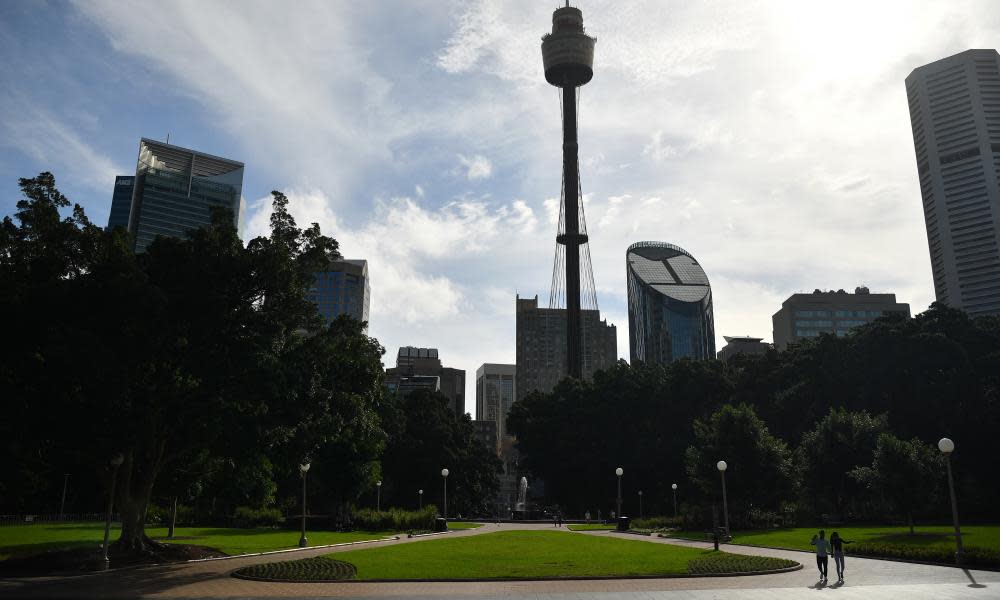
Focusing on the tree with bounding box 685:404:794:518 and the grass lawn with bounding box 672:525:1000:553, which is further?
the tree with bounding box 685:404:794:518

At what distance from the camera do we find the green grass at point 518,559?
22453mm

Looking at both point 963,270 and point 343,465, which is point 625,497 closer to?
point 343,465

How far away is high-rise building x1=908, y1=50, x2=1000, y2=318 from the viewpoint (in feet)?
513

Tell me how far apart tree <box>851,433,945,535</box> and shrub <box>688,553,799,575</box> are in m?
16.7

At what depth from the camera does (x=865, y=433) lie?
48.9m

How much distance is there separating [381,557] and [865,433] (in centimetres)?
3702

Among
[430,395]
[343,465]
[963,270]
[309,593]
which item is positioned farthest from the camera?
[963,270]

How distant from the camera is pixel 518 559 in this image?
26.8 metres

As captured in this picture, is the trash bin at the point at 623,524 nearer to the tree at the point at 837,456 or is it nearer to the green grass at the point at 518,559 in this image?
the tree at the point at 837,456

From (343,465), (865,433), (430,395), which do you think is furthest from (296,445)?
(430,395)

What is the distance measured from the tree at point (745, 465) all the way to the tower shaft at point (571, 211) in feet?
221

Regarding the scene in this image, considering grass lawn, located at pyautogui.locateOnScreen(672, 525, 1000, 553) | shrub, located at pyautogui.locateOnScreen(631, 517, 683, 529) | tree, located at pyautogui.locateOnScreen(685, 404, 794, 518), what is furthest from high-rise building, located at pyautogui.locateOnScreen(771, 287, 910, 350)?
grass lawn, located at pyautogui.locateOnScreen(672, 525, 1000, 553)

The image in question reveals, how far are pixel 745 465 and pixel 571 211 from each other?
7567cm

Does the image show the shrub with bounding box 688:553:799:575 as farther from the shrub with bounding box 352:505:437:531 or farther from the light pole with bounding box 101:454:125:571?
the shrub with bounding box 352:505:437:531
